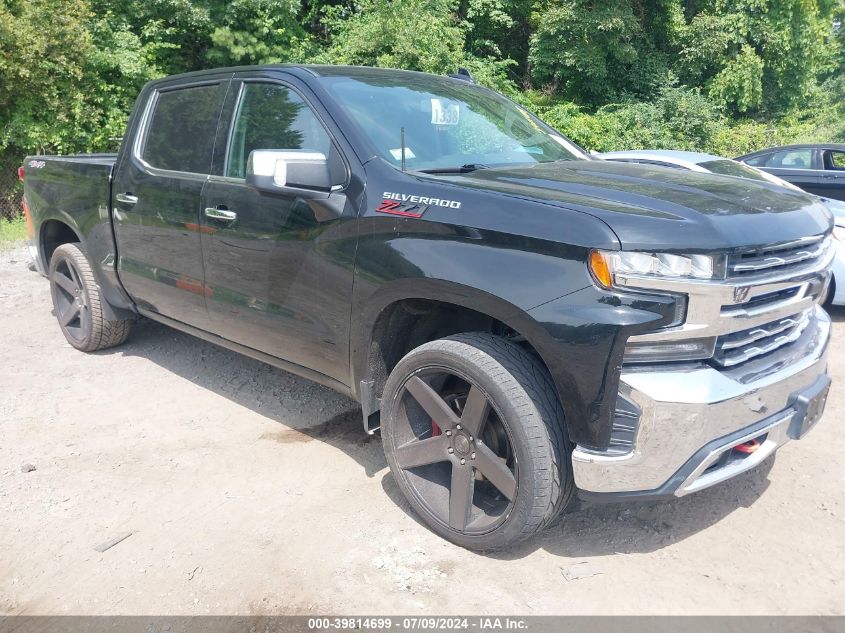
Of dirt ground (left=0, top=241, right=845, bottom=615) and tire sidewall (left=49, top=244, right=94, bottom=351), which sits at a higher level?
tire sidewall (left=49, top=244, right=94, bottom=351)

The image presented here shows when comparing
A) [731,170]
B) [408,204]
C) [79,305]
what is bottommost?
[79,305]

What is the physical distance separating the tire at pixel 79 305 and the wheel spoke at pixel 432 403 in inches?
124

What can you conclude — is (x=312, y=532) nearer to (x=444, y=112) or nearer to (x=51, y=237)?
(x=444, y=112)

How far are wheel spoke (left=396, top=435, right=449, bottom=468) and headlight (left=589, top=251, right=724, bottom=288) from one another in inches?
38.6

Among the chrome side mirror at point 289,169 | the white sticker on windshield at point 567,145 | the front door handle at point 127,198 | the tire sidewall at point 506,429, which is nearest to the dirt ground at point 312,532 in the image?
the tire sidewall at point 506,429

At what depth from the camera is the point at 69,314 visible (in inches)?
216

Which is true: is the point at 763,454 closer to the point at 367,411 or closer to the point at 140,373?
the point at 367,411

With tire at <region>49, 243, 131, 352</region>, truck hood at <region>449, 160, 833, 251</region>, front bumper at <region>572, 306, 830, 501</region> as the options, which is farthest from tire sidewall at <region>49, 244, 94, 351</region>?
front bumper at <region>572, 306, 830, 501</region>

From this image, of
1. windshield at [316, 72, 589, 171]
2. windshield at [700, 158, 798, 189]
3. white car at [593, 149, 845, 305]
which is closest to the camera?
windshield at [316, 72, 589, 171]

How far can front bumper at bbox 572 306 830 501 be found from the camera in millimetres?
2348

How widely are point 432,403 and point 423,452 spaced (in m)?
0.25

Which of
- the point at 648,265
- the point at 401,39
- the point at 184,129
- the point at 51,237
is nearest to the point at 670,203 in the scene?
the point at 648,265

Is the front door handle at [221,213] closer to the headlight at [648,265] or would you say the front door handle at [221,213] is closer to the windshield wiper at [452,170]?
the windshield wiper at [452,170]

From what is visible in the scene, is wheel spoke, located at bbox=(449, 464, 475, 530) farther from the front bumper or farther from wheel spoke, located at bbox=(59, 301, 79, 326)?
wheel spoke, located at bbox=(59, 301, 79, 326)
